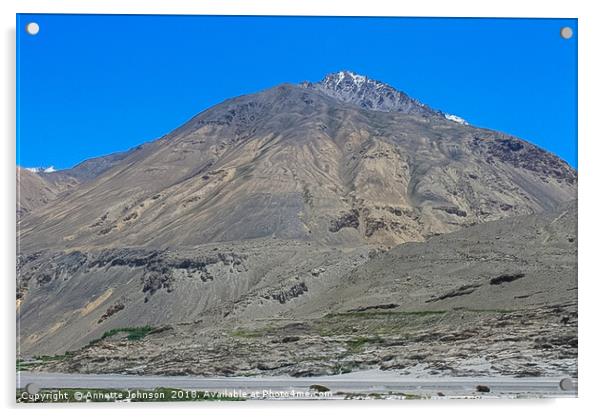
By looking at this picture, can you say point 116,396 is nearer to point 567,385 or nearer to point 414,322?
point 567,385

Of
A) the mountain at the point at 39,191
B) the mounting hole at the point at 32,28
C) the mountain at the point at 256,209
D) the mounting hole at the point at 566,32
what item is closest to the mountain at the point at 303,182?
the mountain at the point at 256,209

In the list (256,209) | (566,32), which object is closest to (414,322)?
(566,32)

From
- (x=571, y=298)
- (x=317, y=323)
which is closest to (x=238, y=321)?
(x=317, y=323)

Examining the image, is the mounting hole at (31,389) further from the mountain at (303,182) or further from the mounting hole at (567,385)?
the mountain at (303,182)

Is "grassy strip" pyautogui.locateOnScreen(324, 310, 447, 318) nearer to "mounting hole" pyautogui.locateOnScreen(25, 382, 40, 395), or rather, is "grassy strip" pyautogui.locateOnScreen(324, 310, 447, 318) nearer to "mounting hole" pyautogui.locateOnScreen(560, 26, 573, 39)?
"mounting hole" pyautogui.locateOnScreen(560, 26, 573, 39)

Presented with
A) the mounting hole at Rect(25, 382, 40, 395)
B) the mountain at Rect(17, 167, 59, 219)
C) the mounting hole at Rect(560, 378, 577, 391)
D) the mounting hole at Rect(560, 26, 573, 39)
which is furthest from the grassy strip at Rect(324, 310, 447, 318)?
the mountain at Rect(17, 167, 59, 219)

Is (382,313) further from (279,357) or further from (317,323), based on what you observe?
(279,357)

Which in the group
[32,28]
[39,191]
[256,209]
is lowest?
[32,28]
